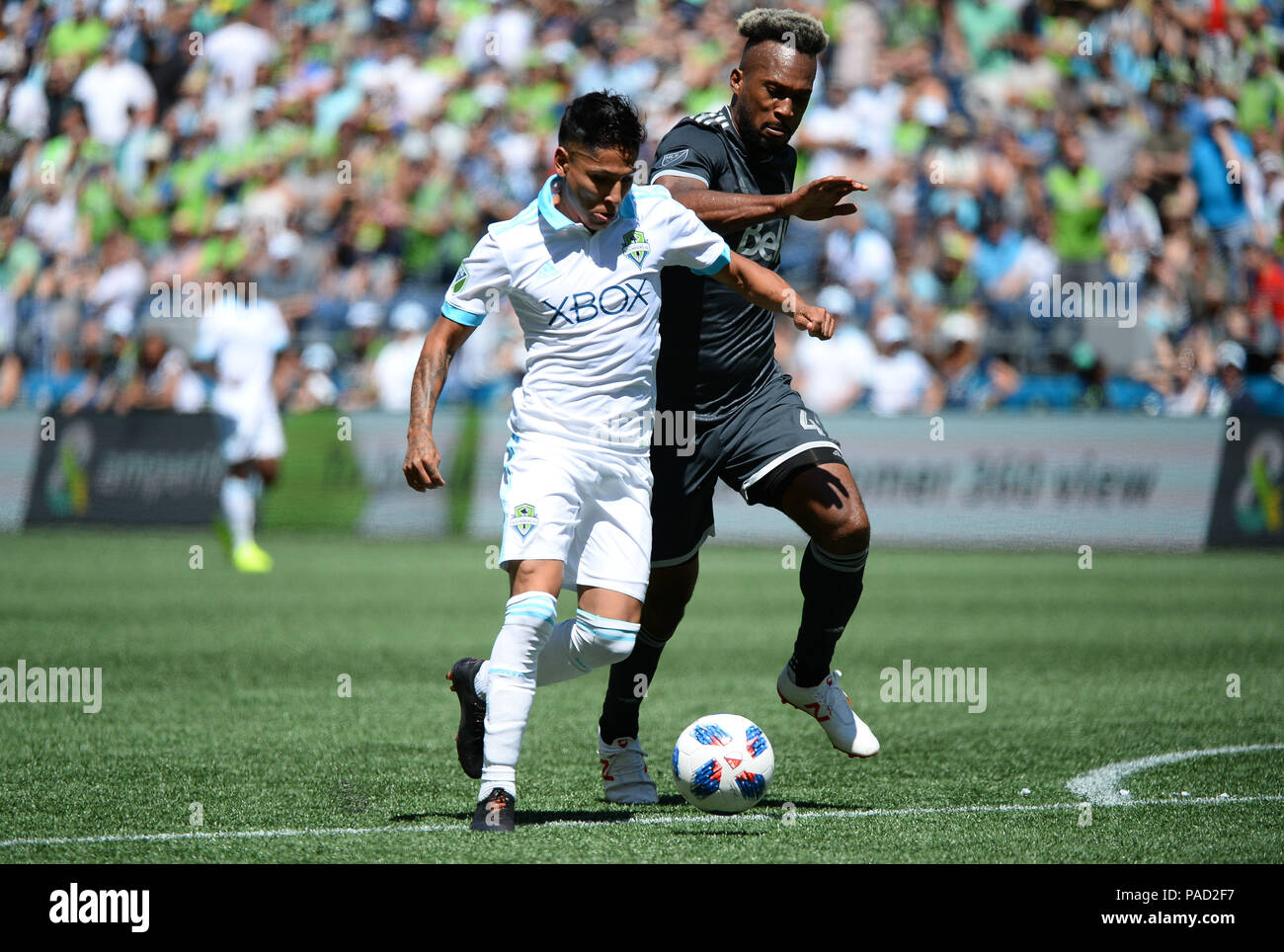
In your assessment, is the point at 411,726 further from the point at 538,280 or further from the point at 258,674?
the point at 538,280

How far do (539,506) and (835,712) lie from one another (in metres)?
1.64

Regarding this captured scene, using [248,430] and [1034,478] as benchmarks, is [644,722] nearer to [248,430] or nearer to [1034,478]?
[248,430]

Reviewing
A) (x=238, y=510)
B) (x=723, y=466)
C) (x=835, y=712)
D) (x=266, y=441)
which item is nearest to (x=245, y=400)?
(x=266, y=441)

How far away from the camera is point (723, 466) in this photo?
646 cm

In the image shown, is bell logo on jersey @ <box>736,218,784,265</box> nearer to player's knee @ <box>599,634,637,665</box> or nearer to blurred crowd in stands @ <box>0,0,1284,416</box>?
player's knee @ <box>599,634,637,665</box>

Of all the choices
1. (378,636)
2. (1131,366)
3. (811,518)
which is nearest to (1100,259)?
(1131,366)

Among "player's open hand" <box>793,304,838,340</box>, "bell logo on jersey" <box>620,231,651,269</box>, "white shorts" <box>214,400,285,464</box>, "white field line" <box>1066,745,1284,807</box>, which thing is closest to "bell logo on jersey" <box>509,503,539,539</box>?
"bell logo on jersey" <box>620,231,651,269</box>

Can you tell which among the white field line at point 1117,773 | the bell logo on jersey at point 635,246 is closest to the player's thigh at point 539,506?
the bell logo on jersey at point 635,246

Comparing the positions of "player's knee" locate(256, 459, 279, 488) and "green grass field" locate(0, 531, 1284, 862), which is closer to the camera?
"green grass field" locate(0, 531, 1284, 862)

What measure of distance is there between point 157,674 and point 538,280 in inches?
189

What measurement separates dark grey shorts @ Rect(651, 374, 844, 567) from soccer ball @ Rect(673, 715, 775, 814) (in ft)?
2.69

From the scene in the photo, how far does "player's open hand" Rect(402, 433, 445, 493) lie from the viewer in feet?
17.5

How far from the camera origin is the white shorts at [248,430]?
15.2m

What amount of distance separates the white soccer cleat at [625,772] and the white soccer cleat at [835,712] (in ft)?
2.01
